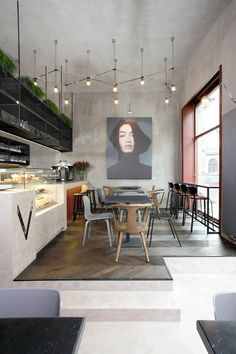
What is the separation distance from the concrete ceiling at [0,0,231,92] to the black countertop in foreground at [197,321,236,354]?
4.81 metres

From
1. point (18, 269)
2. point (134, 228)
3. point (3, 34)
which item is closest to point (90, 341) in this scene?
point (18, 269)

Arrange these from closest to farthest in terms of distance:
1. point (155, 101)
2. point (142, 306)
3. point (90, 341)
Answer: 1. point (90, 341)
2. point (142, 306)
3. point (155, 101)

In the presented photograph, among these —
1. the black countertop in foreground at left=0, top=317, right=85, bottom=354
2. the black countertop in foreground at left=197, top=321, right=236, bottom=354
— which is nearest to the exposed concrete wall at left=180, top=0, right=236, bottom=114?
the black countertop in foreground at left=197, top=321, right=236, bottom=354

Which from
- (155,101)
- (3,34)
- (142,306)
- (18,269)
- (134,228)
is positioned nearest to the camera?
(142,306)

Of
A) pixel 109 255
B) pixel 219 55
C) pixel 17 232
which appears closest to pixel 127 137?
pixel 219 55

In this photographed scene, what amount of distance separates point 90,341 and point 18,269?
120 cm

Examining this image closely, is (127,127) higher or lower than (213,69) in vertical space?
lower

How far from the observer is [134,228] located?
138 inches

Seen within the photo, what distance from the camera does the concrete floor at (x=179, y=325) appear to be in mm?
2250

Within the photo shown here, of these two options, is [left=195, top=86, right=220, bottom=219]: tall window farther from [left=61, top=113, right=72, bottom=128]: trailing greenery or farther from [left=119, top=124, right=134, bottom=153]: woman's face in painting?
[left=61, top=113, right=72, bottom=128]: trailing greenery

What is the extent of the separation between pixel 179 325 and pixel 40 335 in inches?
80.2

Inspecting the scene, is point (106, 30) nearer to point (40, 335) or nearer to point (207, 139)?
point (207, 139)

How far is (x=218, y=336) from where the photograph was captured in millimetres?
1015

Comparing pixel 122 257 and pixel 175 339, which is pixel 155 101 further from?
pixel 175 339
